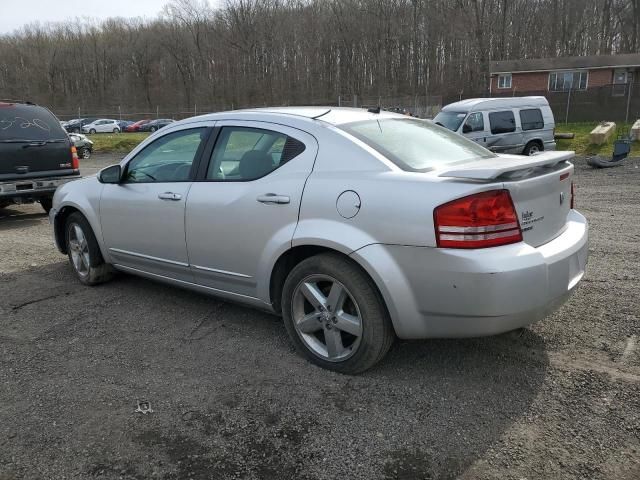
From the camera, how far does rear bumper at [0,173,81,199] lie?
841 centimetres

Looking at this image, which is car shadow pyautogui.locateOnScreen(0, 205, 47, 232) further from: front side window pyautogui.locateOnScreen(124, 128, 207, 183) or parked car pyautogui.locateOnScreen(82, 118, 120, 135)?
parked car pyautogui.locateOnScreen(82, 118, 120, 135)

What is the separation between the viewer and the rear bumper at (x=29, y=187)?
27.6ft

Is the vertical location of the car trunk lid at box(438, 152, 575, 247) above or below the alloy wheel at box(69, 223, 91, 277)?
above

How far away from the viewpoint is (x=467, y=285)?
278 cm

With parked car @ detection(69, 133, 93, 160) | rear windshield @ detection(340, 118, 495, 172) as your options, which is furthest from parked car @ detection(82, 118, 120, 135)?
rear windshield @ detection(340, 118, 495, 172)

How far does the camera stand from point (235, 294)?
152 inches

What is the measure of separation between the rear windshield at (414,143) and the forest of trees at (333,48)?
45255mm

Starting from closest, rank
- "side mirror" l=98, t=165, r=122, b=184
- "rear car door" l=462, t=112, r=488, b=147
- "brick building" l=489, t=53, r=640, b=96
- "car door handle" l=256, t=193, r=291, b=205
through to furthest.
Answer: "car door handle" l=256, t=193, r=291, b=205
"side mirror" l=98, t=165, r=122, b=184
"rear car door" l=462, t=112, r=488, b=147
"brick building" l=489, t=53, r=640, b=96

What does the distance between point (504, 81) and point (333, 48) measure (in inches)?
1083

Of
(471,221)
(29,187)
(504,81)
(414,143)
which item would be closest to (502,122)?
(29,187)

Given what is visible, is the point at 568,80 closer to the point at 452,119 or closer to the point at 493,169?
the point at 452,119

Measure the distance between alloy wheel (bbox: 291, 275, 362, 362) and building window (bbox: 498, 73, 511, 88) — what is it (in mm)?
38487

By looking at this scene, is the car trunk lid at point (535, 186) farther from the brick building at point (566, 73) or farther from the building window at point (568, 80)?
the building window at point (568, 80)

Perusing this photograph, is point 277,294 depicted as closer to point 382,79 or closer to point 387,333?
point 387,333
